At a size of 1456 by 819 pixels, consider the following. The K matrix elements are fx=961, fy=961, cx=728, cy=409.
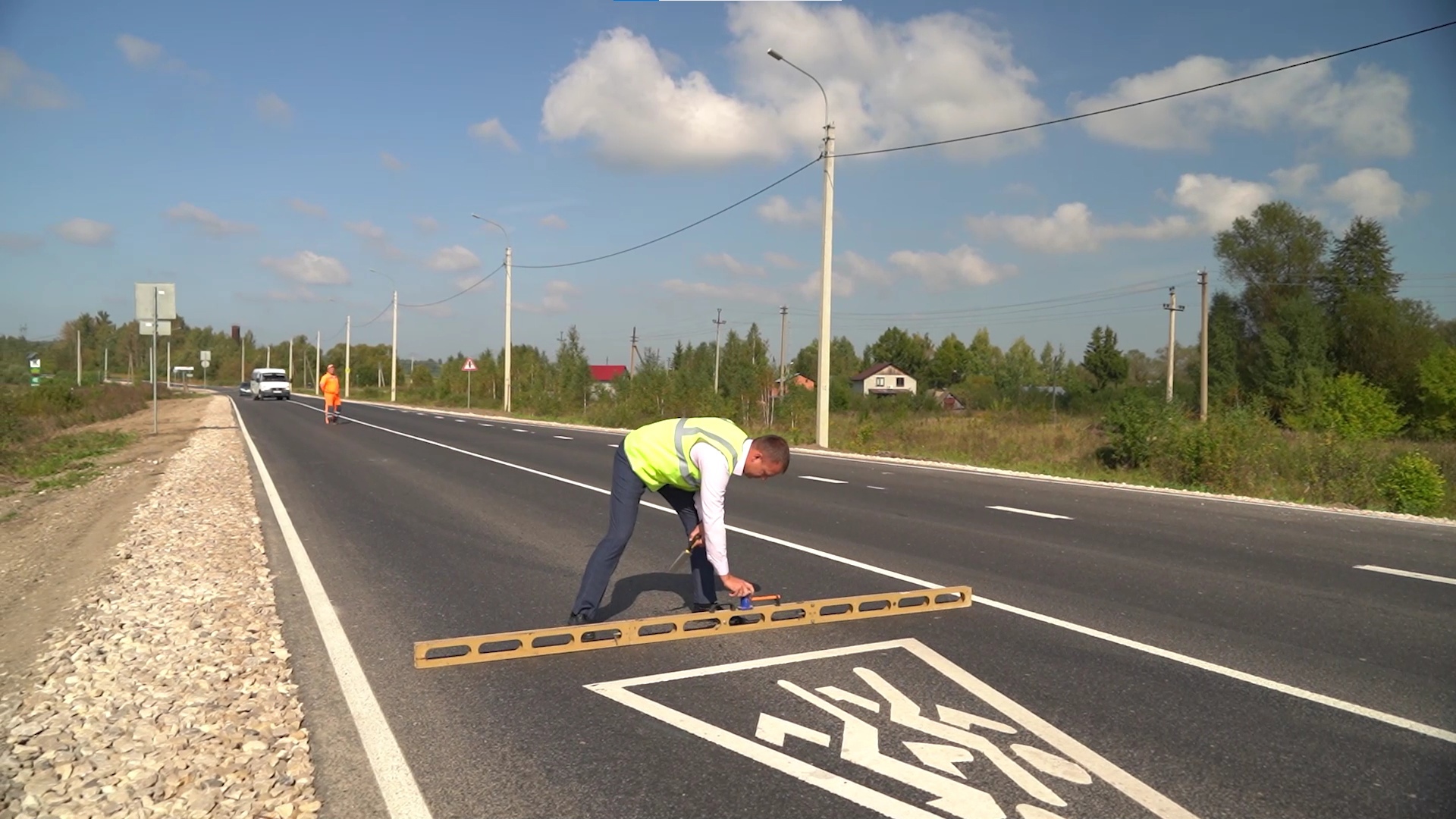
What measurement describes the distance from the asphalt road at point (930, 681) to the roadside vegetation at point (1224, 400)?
586 centimetres

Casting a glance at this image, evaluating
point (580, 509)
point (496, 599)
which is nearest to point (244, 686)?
point (496, 599)

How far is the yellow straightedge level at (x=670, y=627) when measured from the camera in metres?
5.65

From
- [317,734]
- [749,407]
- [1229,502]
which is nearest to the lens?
[317,734]

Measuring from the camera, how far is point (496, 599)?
7.21 meters

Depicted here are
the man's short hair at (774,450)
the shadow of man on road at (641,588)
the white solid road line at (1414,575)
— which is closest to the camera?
the man's short hair at (774,450)

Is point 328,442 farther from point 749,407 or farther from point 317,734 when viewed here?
point 317,734

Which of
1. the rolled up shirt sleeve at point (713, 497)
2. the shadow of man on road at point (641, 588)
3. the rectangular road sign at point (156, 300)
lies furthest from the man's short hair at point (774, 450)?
the rectangular road sign at point (156, 300)

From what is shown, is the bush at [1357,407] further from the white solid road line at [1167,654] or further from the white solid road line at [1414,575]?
the white solid road line at [1167,654]

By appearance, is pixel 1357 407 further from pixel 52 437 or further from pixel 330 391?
pixel 52 437

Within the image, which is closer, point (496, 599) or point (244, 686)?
point (244, 686)

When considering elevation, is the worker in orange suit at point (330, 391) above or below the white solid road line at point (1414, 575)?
above

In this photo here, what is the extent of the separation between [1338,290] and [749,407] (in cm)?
4187

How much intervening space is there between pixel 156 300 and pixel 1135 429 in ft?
79.8

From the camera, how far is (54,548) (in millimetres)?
10016
